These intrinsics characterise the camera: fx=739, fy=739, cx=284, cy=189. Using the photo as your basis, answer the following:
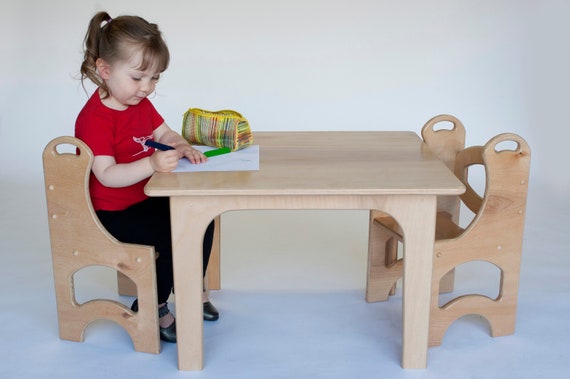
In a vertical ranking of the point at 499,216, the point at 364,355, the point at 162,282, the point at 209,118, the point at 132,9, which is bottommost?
the point at 364,355

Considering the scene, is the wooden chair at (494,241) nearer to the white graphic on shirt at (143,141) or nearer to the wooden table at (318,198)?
the wooden table at (318,198)

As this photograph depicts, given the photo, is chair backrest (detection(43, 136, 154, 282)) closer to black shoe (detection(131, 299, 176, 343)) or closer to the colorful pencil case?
black shoe (detection(131, 299, 176, 343))

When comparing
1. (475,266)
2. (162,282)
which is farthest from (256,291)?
(475,266)

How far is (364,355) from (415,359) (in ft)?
0.48

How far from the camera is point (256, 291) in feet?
7.99

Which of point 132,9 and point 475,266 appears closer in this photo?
point 475,266

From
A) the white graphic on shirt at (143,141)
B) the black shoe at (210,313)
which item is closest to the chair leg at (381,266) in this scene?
the black shoe at (210,313)

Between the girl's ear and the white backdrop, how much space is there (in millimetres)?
2028

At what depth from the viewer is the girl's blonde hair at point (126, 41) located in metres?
1.91

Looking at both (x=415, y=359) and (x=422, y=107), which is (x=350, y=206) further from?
(x=422, y=107)

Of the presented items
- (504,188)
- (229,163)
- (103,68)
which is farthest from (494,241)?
(103,68)

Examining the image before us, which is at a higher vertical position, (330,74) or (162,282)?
Answer: (330,74)

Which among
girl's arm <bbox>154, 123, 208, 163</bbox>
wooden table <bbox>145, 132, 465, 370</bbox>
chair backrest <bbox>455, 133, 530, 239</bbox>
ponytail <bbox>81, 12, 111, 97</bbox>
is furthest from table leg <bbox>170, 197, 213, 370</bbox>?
chair backrest <bbox>455, 133, 530, 239</bbox>

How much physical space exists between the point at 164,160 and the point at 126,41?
34cm
